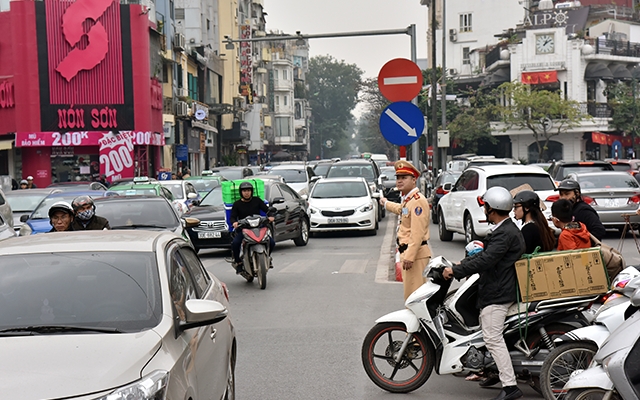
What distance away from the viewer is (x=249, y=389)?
755cm

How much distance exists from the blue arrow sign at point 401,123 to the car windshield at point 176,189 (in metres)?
14.7

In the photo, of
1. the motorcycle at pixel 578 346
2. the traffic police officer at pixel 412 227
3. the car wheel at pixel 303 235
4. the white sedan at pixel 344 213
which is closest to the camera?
the motorcycle at pixel 578 346

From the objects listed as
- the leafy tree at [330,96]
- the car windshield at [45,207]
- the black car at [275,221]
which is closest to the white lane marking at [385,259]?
the black car at [275,221]

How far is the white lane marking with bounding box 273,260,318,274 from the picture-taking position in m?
16.4

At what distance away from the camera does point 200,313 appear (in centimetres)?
499

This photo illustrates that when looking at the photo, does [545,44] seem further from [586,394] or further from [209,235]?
[586,394]

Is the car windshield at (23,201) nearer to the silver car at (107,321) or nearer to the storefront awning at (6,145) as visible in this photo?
the silver car at (107,321)

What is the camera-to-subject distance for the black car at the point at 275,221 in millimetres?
19375

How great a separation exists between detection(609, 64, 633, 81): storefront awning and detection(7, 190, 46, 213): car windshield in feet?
206

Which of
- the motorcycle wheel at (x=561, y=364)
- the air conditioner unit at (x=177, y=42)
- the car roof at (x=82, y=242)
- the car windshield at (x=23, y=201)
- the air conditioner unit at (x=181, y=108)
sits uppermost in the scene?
the air conditioner unit at (x=177, y=42)

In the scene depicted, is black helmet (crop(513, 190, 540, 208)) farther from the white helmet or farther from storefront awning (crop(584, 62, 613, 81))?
storefront awning (crop(584, 62, 613, 81))

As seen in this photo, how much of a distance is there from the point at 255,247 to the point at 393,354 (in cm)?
677

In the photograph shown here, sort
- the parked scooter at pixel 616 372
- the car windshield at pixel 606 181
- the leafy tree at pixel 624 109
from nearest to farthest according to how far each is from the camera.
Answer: the parked scooter at pixel 616 372, the car windshield at pixel 606 181, the leafy tree at pixel 624 109

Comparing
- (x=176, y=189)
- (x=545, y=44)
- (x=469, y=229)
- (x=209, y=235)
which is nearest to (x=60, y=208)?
(x=209, y=235)
